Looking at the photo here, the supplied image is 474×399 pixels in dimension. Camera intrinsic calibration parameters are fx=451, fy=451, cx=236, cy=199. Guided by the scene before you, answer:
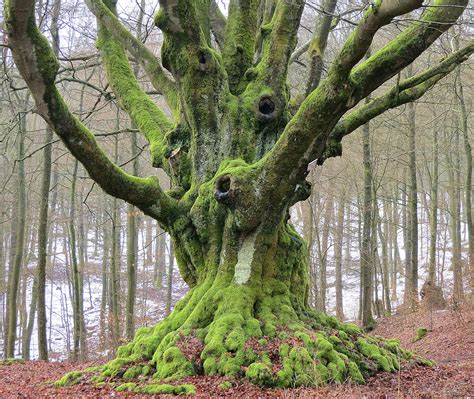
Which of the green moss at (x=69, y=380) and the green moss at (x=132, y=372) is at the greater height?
the green moss at (x=132, y=372)

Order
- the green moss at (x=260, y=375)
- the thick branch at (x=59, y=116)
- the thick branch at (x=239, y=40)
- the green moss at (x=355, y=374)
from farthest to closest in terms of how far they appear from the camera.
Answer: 1. the thick branch at (x=239, y=40)
2. the green moss at (x=355, y=374)
3. the green moss at (x=260, y=375)
4. the thick branch at (x=59, y=116)

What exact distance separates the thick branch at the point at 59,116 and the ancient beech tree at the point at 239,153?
1 centimetres

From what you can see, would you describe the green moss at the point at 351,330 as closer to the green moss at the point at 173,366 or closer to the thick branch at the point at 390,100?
the green moss at the point at 173,366

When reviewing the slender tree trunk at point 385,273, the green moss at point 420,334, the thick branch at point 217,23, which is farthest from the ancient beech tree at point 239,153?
the slender tree trunk at point 385,273

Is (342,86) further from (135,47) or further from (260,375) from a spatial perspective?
(135,47)

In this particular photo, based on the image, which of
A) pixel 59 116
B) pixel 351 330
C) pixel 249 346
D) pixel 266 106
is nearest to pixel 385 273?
pixel 351 330

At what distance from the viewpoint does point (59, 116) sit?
4.80 m

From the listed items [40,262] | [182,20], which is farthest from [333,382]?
[40,262]

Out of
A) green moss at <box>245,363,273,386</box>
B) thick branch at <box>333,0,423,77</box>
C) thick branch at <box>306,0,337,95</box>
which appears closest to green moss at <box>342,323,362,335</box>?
green moss at <box>245,363,273,386</box>

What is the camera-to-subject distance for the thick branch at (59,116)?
4.03 metres

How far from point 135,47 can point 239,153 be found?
262 centimetres

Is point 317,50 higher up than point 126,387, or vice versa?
point 317,50

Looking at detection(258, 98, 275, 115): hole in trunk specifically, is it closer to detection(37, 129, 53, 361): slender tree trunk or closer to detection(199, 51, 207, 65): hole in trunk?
detection(199, 51, 207, 65): hole in trunk

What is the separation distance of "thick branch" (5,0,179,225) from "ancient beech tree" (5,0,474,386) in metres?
0.01
